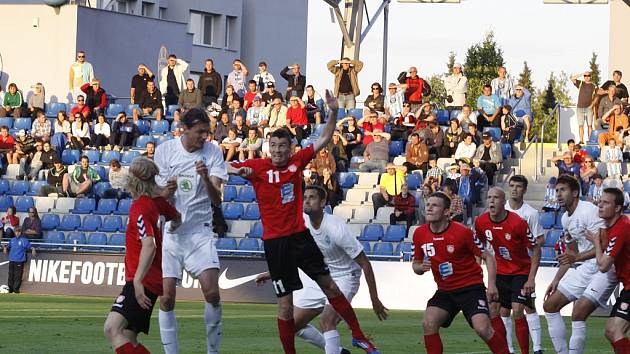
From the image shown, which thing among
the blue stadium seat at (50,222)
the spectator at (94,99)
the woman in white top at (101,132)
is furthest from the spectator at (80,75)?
the blue stadium seat at (50,222)

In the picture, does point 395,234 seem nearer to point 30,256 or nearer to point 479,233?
point 30,256

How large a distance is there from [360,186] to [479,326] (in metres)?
17.9

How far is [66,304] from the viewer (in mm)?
23609

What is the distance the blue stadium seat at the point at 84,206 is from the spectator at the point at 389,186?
272 inches

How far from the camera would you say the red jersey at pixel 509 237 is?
13688 millimetres

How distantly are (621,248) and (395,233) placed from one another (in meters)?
15.5

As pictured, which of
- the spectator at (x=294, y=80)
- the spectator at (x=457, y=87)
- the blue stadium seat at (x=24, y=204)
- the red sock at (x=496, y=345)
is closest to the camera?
the red sock at (x=496, y=345)

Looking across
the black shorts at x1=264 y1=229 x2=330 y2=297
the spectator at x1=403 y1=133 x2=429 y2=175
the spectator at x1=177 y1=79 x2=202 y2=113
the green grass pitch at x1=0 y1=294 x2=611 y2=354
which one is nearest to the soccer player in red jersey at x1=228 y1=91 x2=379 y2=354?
the black shorts at x1=264 y1=229 x2=330 y2=297

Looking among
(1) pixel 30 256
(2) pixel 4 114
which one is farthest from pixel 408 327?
(2) pixel 4 114

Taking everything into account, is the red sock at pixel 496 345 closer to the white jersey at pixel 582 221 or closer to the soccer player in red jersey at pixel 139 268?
the white jersey at pixel 582 221

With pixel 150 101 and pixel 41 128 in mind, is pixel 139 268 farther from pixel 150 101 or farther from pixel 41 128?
pixel 150 101

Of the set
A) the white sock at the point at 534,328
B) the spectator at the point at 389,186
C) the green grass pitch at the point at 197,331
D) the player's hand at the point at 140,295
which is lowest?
the green grass pitch at the point at 197,331

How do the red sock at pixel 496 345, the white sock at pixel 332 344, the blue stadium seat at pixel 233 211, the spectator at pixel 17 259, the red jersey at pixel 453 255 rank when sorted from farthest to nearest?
the blue stadium seat at pixel 233 211 → the spectator at pixel 17 259 → the white sock at pixel 332 344 → the red jersey at pixel 453 255 → the red sock at pixel 496 345

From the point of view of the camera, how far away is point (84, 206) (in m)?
30.8
